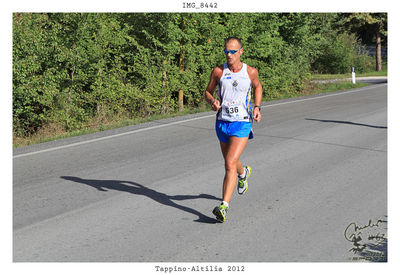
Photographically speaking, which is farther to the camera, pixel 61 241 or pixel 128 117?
pixel 128 117

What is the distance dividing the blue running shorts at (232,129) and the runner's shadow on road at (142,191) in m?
0.96

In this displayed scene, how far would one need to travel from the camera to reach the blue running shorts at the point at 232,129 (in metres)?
5.75

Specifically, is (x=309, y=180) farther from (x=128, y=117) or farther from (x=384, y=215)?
(x=128, y=117)

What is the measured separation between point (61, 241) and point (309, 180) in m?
3.73

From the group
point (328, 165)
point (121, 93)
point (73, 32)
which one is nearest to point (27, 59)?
point (73, 32)

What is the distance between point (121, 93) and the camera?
14148 mm

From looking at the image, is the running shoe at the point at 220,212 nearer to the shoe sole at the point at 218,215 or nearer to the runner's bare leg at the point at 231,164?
the shoe sole at the point at 218,215

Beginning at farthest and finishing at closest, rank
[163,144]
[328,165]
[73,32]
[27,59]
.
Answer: [73,32] < [27,59] < [163,144] < [328,165]

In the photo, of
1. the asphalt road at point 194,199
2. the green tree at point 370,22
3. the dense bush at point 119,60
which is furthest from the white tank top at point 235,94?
the green tree at point 370,22

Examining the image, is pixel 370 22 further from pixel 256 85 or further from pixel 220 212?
pixel 220 212

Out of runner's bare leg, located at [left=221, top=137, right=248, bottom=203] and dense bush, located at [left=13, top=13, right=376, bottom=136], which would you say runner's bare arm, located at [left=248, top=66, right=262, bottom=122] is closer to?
runner's bare leg, located at [left=221, top=137, right=248, bottom=203]

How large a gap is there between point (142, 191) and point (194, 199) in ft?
2.57

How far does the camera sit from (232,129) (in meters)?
5.75

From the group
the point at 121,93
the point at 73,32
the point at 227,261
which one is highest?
the point at 73,32
